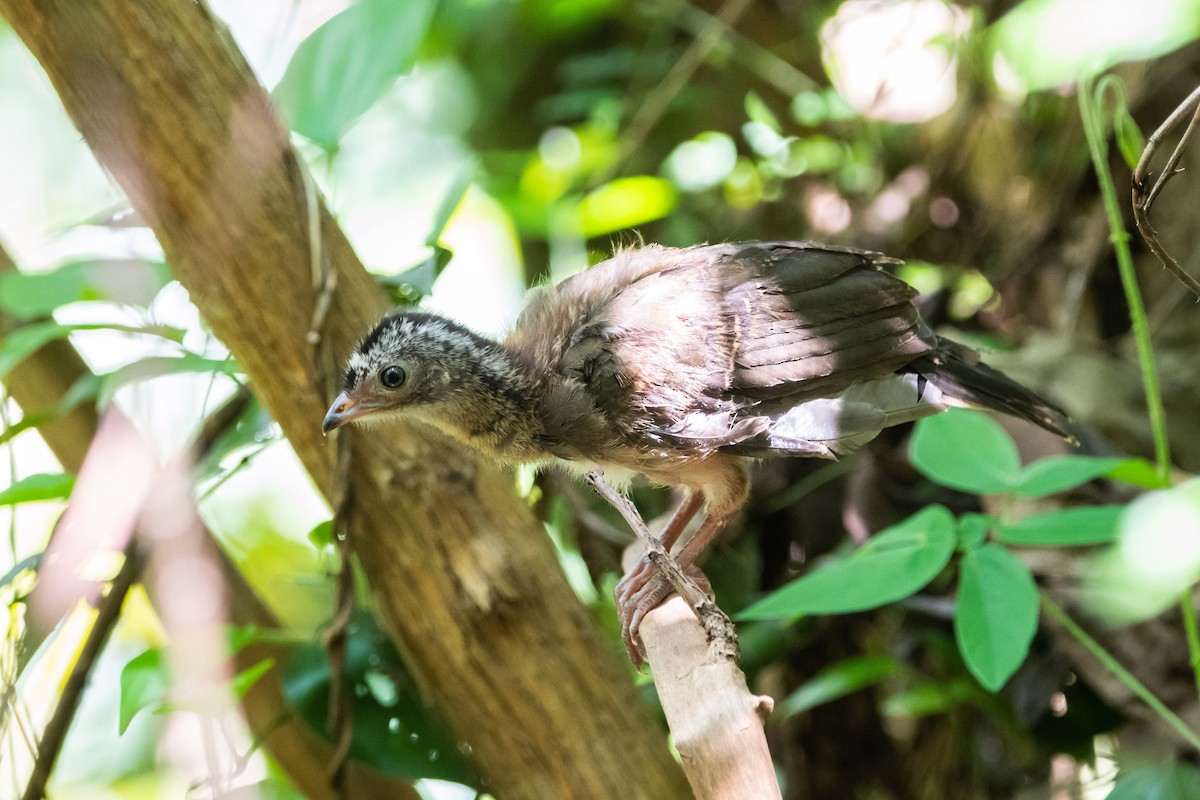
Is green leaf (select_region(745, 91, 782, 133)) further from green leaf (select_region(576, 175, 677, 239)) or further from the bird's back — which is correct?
the bird's back

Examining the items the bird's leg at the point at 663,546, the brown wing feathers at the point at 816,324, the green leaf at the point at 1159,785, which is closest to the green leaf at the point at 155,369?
the bird's leg at the point at 663,546

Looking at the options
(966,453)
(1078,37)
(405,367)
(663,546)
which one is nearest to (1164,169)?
(1078,37)

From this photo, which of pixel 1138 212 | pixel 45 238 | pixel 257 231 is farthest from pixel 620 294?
pixel 45 238

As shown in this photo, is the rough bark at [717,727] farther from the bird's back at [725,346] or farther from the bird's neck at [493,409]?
the bird's neck at [493,409]

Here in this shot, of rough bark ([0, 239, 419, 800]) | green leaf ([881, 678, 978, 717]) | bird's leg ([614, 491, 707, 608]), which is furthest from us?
green leaf ([881, 678, 978, 717])

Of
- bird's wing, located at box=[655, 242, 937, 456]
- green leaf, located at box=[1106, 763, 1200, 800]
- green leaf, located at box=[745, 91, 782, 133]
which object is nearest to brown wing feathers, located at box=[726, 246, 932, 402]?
bird's wing, located at box=[655, 242, 937, 456]

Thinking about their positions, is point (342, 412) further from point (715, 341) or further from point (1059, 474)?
point (1059, 474)

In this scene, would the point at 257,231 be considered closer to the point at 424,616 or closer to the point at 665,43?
the point at 424,616
